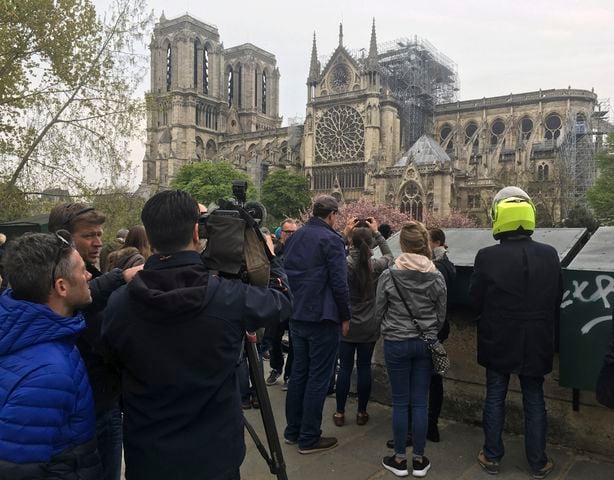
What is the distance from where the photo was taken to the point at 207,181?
169 ft

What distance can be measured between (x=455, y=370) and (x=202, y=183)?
48.3m

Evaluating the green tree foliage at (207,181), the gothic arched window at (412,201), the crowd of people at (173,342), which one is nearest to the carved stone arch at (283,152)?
the green tree foliage at (207,181)

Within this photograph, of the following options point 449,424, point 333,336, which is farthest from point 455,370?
point 333,336

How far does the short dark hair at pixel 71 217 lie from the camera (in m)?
3.02

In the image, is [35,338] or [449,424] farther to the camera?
[449,424]

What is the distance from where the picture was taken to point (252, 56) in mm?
73125

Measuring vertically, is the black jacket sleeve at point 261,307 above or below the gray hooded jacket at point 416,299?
above

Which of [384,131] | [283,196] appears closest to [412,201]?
[384,131]

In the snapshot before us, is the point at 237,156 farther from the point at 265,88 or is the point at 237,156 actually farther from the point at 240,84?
the point at 265,88

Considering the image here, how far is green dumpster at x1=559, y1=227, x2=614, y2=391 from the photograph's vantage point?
368cm

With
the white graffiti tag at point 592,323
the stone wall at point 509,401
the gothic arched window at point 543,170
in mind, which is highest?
the gothic arched window at point 543,170

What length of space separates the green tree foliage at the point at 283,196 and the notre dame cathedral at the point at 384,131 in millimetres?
3089

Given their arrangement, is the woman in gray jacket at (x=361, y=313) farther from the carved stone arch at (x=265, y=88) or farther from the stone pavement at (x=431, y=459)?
the carved stone arch at (x=265, y=88)

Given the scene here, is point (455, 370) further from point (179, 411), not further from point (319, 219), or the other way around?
point (179, 411)
